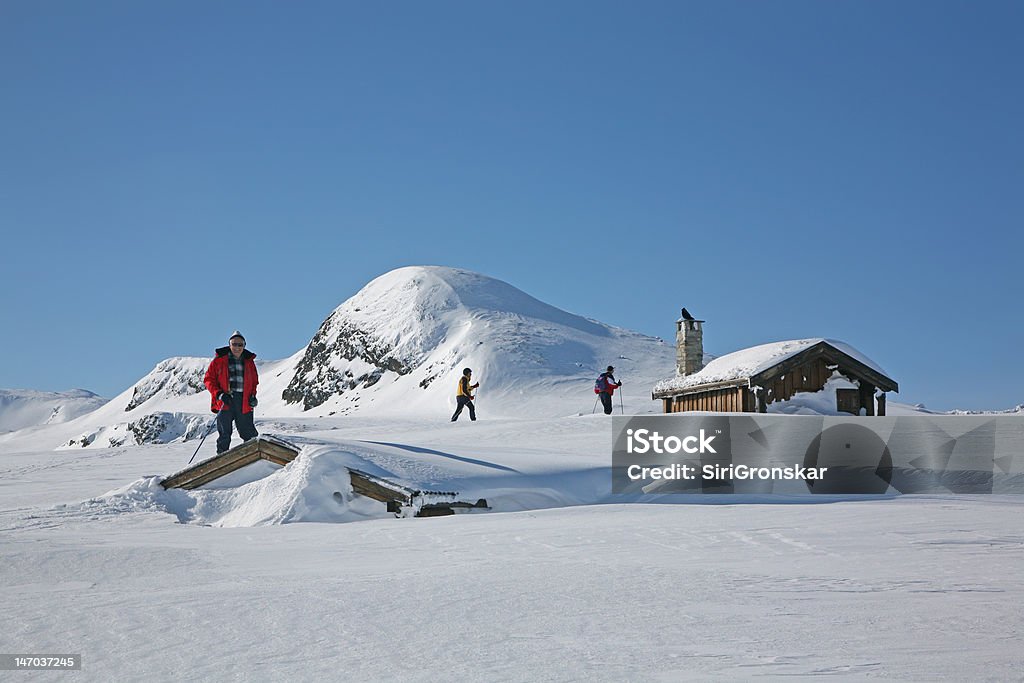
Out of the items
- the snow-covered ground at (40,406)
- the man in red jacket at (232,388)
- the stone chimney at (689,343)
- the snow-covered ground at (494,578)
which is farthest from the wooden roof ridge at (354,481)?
the snow-covered ground at (40,406)

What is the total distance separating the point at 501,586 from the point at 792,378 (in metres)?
18.7

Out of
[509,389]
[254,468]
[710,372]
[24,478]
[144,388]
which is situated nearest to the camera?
[254,468]

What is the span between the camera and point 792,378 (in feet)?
73.4

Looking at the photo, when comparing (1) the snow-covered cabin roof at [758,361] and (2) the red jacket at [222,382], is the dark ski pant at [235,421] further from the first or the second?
(1) the snow-covered cabin roof at [758,361]

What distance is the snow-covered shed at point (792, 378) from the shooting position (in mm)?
21719

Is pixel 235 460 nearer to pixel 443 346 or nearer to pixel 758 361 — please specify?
pixel 758 361

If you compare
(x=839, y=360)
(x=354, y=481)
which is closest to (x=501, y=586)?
(x=354, y=481)

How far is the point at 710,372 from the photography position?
23844 millimetres

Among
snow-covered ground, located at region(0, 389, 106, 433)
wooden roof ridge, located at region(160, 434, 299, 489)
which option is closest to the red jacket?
wooden roof ridge, located at region(160, 434, 299, 489)

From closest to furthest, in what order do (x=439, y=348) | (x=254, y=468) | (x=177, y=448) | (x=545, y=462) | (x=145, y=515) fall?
(x=145, y=515), (x=254, y=468), (x=545, y=462), (x=177, y=448), (x=439, y=348)

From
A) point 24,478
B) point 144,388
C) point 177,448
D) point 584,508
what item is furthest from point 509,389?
point 144,388

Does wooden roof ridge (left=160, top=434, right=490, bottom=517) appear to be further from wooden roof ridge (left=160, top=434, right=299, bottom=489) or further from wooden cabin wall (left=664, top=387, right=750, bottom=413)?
wooden cabin wall (left=664, top=387, right=750, bottom=413)

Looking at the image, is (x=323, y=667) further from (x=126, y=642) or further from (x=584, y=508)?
(x=584, y=508)

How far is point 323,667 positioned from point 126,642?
38.6 inches
